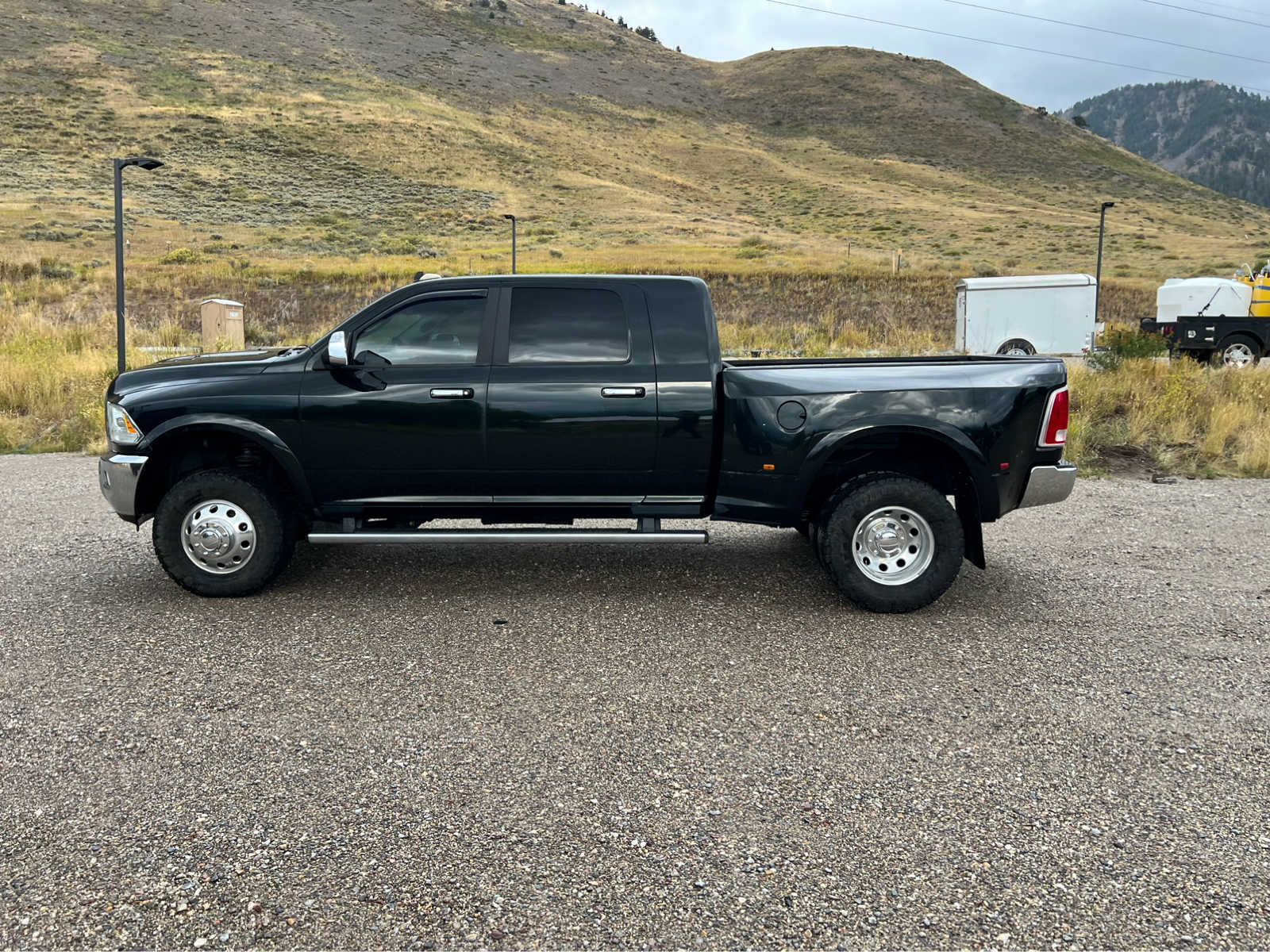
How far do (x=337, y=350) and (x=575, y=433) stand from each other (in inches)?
57.2

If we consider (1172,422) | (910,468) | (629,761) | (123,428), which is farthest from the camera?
(1172,422)

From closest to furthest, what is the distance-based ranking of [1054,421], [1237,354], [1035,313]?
1. [1054,421]
2. [1237,354]
3. [1035,313]

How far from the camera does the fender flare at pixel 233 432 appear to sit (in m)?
5.70

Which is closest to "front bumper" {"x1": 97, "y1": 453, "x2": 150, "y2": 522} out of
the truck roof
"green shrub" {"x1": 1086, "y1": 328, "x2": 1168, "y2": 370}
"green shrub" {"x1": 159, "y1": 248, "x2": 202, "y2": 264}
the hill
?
the truck roof

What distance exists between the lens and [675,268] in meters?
43.1

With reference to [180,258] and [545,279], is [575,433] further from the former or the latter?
[180,258]

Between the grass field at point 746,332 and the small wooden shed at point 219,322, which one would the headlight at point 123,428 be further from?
the small wooden shed at point 219,322

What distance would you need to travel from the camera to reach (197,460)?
6.09 meters

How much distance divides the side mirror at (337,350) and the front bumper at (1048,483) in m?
4.12

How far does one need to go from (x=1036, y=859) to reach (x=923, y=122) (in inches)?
5105

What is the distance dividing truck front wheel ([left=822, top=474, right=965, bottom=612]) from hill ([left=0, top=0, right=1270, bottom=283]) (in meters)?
37.0

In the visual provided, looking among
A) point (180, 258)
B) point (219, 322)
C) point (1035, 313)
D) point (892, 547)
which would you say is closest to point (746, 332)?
point (1035, 313)

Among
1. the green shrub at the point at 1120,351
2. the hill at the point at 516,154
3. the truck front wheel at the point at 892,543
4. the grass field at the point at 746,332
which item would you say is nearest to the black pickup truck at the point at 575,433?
the truck front wheel at the point at 892,543

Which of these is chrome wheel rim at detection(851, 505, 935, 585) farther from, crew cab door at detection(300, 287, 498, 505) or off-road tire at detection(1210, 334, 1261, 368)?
off-road tire at detection(1210, 334, 1261, 368)
